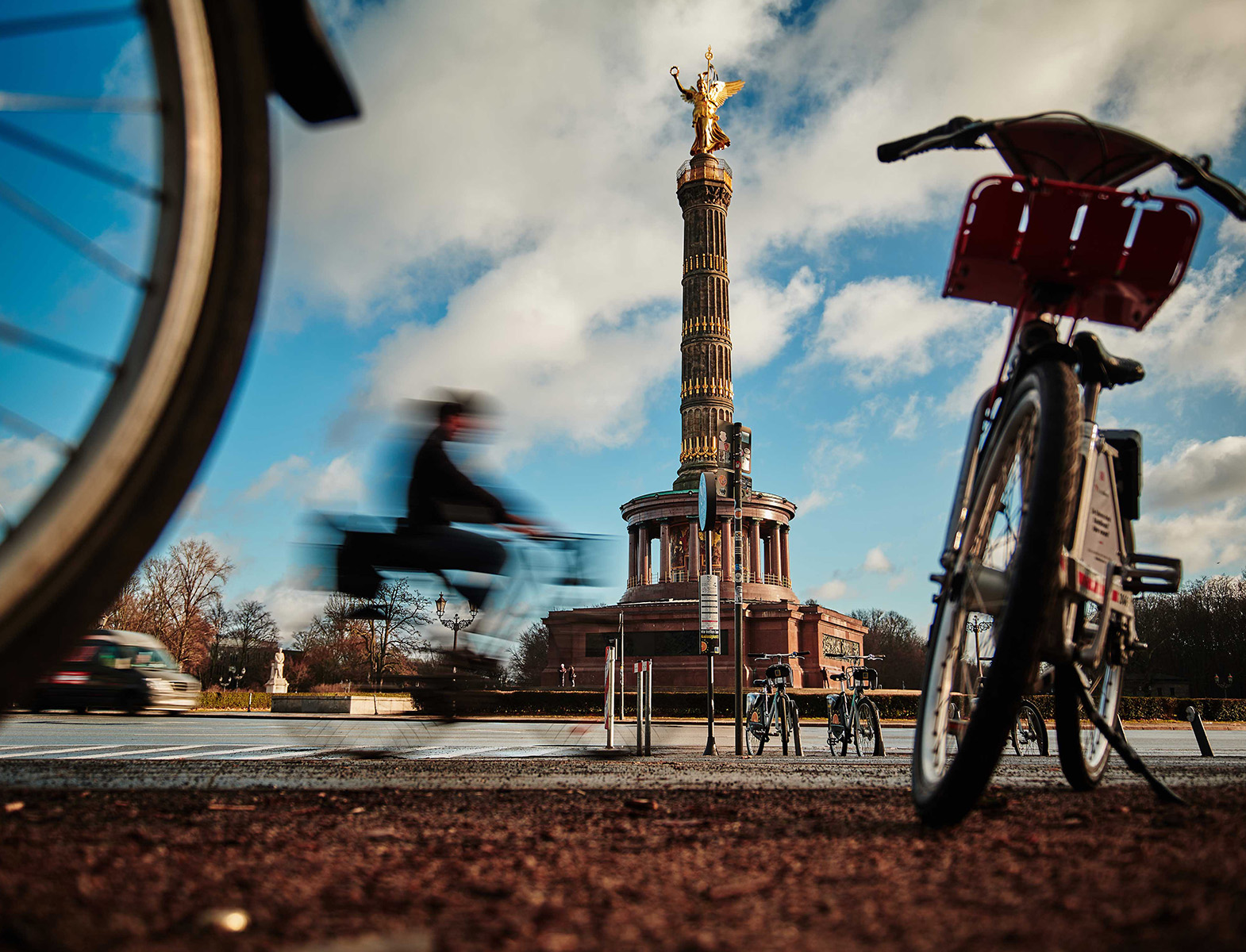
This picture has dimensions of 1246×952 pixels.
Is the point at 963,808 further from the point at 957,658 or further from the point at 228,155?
the point at 228,155

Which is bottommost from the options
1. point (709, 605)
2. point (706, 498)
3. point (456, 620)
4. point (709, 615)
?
point (456, 620)

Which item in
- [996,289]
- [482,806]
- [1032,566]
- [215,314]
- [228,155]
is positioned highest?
[996,289]

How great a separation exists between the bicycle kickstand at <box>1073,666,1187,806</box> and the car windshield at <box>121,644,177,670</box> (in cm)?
1993

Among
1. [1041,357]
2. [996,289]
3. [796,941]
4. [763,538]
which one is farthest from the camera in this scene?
[763,538]

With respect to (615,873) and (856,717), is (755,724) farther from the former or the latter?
(615,873)

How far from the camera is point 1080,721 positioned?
3240 mm

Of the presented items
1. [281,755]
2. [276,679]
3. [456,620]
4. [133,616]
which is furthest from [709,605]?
[276,679]

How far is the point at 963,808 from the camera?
2266 millimetres

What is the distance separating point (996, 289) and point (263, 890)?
2959 mm

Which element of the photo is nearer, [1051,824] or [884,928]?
[884,928]

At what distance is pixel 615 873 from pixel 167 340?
1.24 meters

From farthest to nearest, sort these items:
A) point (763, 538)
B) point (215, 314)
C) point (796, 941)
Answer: point (763, 538) < point (215, 314) < point (796, 941)

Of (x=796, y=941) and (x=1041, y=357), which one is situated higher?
(x=1041, y=357)

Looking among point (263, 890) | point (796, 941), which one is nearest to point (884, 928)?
point (796, 941)
